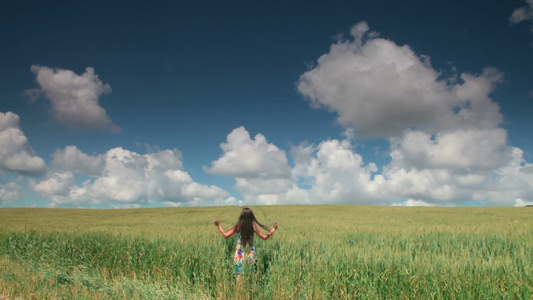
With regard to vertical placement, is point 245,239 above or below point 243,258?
above

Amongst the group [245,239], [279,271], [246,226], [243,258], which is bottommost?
[279,271]

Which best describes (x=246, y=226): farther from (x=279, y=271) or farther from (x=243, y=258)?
(x=279, y=271)

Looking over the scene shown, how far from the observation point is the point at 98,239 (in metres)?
12.0

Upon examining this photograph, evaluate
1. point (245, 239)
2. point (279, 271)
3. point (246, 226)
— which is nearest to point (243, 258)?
point (245, 239)

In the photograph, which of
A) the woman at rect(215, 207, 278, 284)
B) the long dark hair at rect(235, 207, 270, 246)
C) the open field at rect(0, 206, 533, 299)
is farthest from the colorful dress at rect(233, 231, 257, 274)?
the open field at rect(0, 206, 533, 299)

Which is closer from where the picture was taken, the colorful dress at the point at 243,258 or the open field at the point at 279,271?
the open field at the point at 279,271

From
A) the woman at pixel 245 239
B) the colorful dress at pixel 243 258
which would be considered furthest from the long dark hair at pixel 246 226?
the colorful dress at pixel 243 258

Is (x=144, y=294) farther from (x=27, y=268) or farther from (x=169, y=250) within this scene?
(x=27, y=268)

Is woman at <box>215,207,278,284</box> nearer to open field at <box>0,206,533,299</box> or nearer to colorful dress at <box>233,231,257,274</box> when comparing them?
colorful dress at <box>233,231,257,274</box>

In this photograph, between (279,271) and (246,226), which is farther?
(279,271)

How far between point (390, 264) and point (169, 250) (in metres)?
6.48

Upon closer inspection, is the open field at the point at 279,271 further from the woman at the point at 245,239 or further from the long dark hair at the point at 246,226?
the long dark hair at the point at 246,226

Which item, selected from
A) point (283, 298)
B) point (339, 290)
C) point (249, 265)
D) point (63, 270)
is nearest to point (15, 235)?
point (63, 270)

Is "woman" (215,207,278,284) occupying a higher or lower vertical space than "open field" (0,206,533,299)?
higher
